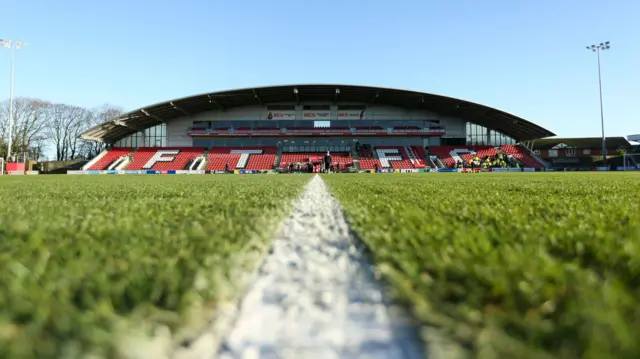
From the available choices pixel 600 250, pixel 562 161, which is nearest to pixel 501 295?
pixel 600 250

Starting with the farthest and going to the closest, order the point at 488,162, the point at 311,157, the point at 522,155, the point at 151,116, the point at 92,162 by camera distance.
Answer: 1. the point at 522,155
2. the point at 311,157
3. the point at 151,116
4. the point at 92,162
5. the point at 488,162

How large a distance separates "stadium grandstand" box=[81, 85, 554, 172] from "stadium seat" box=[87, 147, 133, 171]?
0.31ft

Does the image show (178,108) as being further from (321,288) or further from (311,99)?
(321,288)

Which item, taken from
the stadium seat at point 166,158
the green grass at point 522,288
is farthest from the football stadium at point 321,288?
the stadium seat at point 166,158

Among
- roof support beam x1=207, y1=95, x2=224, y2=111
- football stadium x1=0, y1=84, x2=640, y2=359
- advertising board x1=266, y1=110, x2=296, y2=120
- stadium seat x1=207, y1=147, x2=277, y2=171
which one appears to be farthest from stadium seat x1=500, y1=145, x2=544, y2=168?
football stadium x1=0, y1=84, x2=640, y2=359

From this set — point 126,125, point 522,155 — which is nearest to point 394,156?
point 522,155

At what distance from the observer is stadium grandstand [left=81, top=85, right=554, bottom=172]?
112 feet

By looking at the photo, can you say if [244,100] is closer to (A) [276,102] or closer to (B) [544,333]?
(A) [276,102]

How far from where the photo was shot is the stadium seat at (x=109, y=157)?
3330 cm

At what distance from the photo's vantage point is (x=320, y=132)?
36.8 metres

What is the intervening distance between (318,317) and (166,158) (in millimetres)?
37094

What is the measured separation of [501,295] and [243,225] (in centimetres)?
109

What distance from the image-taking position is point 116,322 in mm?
483

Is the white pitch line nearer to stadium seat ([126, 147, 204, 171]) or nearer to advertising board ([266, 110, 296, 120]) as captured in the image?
stadium seat ([126, 147, 204, 171])
